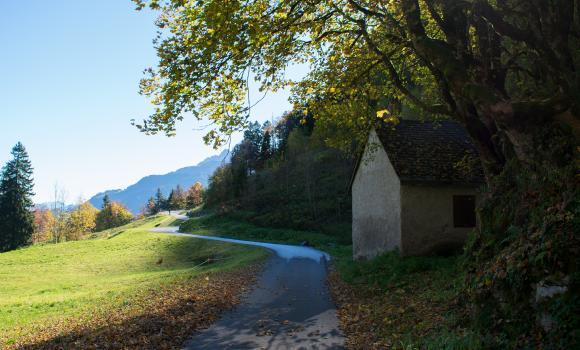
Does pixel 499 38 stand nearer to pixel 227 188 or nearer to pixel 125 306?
pixel 125 306

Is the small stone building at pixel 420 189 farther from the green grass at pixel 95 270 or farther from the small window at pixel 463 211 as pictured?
the green grass at pixel 95 270

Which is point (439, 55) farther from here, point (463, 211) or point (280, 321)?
point (463, 211)

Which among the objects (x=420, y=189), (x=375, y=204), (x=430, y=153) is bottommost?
(x=375, y=204)

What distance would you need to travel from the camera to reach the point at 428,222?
18703mm

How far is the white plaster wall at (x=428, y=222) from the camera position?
1842cm

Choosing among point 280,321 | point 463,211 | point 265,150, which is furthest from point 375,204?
point 265,150

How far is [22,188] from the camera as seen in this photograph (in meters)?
64.9

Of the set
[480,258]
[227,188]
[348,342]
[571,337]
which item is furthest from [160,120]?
[227,188]

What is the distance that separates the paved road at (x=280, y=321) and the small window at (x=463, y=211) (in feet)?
21.0

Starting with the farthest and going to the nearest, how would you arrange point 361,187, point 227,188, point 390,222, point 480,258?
point 227,188, point 361,187, point 390,222, point 480,258

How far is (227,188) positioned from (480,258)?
75.3 metres

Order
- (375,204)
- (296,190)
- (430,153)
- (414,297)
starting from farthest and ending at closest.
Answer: (296,190) → (375,204) → (430,153) → (414,297)

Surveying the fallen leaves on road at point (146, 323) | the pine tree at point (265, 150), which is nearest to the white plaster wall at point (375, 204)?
the fallen leaves on road at point (146, 323)

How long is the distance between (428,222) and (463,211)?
5.77ft
